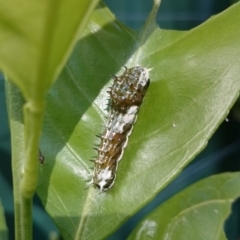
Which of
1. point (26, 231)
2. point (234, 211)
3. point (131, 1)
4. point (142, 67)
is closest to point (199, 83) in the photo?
point (142, 67)

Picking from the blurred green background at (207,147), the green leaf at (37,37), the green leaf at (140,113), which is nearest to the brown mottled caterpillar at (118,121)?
the green leaf at (140,113)

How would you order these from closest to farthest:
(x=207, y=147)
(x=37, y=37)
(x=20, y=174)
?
(x=37, y=37) → (x=20, y=174) → (x=207, y=147)

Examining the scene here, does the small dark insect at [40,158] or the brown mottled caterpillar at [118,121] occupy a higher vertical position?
the small dark insect at [40,158]

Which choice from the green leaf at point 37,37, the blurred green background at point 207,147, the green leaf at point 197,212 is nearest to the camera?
the green leaf at point 37,37

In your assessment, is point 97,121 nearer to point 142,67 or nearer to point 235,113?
point 142,67

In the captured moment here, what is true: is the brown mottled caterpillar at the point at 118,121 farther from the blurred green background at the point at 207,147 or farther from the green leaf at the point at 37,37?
the blurred green background at the point at 207,147

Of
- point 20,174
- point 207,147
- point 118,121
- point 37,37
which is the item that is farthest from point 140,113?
point 207,147

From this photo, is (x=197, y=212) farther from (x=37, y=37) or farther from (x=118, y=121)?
(x=37, y=37)

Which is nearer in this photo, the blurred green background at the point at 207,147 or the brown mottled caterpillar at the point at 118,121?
the brown mottled caterpillar at the point at 118,121
